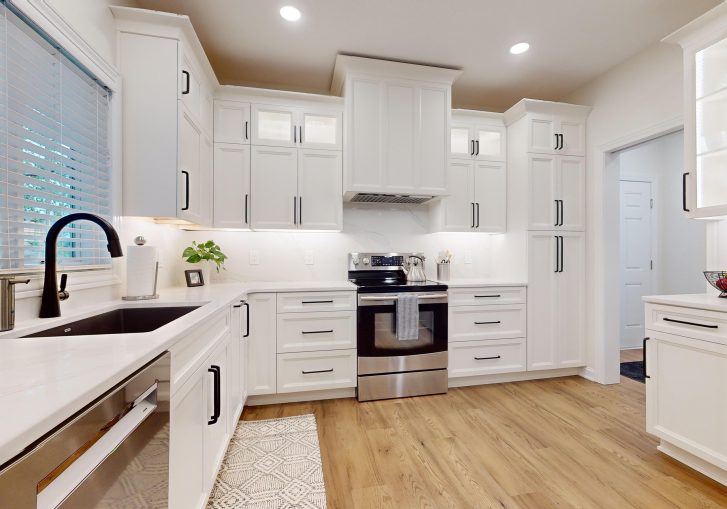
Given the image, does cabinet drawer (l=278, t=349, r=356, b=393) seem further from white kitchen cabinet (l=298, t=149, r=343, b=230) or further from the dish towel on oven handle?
white kitchen cabinet (l=298, t=149, r=343, b=230)

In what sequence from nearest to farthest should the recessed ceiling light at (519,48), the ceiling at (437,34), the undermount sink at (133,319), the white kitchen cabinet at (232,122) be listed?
the undermount sink at (133,319) < the ceiling at (437,34) < the recessed ceiling light at (519,48) < the white kitchen cabinet at (232,122)

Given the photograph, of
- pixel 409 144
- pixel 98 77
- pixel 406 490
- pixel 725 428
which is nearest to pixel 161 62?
pixel 98 77

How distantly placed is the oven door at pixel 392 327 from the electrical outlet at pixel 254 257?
1071 millimetres

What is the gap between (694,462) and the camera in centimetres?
183

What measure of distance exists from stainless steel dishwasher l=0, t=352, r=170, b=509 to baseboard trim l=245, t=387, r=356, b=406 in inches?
68.1

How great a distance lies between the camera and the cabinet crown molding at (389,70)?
273cm

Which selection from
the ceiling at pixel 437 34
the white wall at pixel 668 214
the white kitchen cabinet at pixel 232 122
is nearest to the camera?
the ceiling at pixel 437 34

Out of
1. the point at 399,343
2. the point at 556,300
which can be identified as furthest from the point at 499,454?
the point at 556,300

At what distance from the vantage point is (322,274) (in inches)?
125

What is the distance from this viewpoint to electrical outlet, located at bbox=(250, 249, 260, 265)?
305 cm

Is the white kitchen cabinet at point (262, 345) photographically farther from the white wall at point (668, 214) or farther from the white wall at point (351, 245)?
the white wall at point (668, 214)

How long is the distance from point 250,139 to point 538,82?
280 centimetres

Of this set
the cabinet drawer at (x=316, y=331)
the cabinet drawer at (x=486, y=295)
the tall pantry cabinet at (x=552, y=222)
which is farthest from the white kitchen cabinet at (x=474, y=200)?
the cabinet drawer at (x=316, y=331)

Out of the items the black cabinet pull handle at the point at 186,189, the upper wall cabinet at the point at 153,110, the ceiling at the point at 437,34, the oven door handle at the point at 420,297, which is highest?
the ceiling at the point at 437,34
